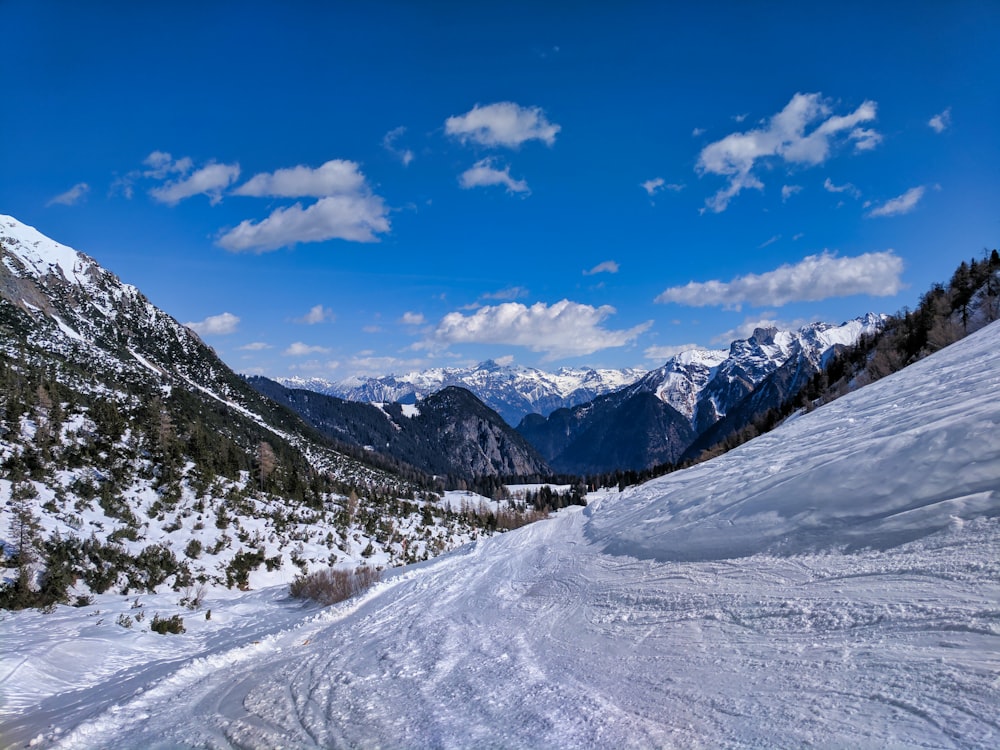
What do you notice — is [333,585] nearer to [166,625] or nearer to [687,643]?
[166,625]

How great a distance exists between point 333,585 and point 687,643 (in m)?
13.9

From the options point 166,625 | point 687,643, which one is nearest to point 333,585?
point 166,625

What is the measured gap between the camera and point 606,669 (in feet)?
20.9

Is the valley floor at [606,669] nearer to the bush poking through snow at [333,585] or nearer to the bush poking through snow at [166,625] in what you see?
the bush poking through snow at [166,625]

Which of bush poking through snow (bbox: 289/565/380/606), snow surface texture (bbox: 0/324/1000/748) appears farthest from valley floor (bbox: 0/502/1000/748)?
bush poking through snow (bbox: 289/565/380/606)

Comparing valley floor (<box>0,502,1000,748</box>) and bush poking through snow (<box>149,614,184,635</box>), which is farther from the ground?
bush poking through snow (<box>149,614,184,635</box>)

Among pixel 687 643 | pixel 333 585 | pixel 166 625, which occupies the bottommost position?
pixel 333 585

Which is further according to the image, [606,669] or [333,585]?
[333,585]

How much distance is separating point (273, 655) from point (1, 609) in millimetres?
9439

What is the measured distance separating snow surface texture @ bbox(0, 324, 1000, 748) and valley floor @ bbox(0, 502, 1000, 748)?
3 cm

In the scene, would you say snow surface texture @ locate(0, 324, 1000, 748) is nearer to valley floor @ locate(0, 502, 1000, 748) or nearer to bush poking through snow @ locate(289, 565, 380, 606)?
valley floor @ locate(0, 502, 1000, 748)

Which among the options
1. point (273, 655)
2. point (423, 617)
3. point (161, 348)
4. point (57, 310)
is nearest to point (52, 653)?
point (273, 655)

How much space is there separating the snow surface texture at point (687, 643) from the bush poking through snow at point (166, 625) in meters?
0.77

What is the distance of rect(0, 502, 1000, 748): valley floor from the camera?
4.44 meters
